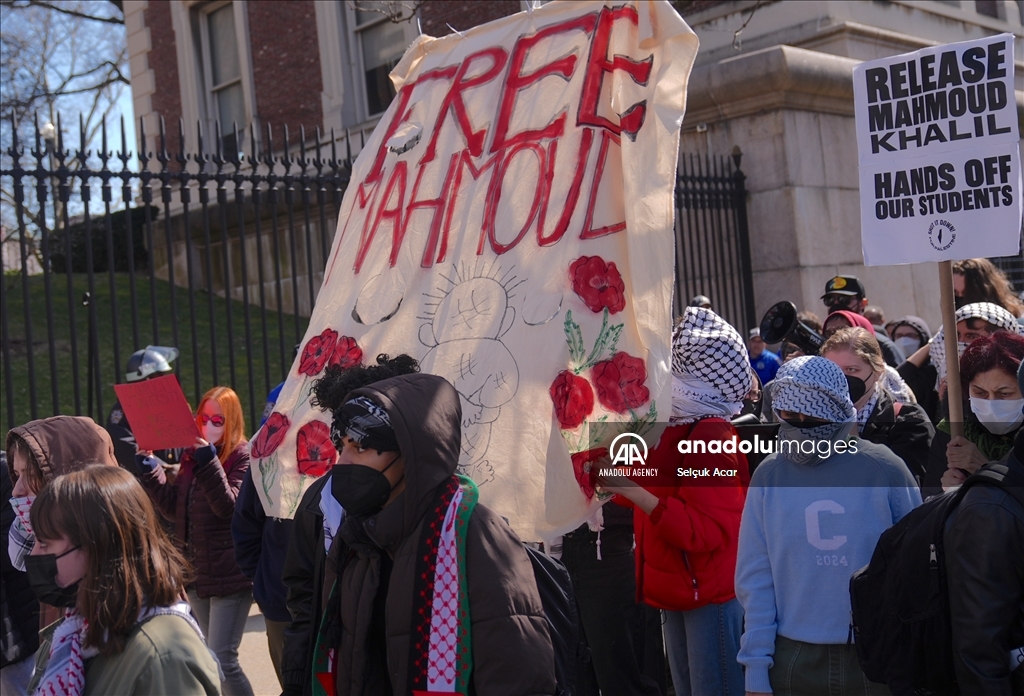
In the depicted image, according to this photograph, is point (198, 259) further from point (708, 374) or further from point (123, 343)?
point (708, 374)

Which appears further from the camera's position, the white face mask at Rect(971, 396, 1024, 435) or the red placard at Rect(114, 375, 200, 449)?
the red placard at Rect(114, 375, 200, 449)

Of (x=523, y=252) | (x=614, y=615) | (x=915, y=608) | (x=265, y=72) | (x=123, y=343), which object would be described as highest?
(x=265, y=72)

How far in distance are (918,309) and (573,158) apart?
308 inches

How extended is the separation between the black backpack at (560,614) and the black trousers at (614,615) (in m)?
1.21

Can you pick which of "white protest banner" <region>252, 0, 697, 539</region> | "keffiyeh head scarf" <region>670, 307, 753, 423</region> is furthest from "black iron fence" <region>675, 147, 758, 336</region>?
"keffiyeh head scarf" <region>670, 307, 753, 423</region>

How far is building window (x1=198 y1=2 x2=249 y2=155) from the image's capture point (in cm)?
1883

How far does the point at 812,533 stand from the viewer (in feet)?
11.0

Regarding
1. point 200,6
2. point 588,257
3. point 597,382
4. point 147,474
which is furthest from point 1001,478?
point 200,6

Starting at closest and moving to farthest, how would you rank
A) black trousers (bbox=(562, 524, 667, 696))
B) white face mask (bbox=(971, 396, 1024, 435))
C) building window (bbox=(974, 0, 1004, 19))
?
white face mask (bbox=(971, 396, 1024, 435)) < black trousers (bbox=(562, 524, 667, 696)) < building window (bbox=(974, 0, 1004, 19))

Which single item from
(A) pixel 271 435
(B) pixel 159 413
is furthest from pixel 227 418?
(A) pixel 271 435

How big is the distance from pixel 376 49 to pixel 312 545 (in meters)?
14.5

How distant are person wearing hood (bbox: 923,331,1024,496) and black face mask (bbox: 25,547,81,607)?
97.2 inches

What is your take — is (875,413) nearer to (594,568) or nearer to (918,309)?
(594,568)

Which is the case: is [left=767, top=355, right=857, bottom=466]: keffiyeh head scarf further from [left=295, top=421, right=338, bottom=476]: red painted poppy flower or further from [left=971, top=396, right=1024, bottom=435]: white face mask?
[left=295, top=421, right=338, bottom=476]: red painted poppy flower
